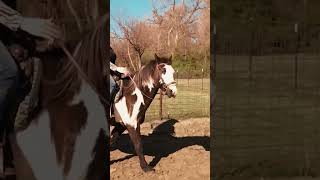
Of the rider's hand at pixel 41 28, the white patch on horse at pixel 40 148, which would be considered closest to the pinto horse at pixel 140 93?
the white patch on horse at pixel 40 148

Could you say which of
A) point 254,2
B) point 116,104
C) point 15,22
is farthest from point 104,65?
point 116,104

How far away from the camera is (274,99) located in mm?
5582

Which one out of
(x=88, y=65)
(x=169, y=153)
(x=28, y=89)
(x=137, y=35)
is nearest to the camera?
(x=28, y=89)

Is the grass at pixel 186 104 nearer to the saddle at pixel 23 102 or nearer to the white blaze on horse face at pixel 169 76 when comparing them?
the white blaze on horse face at pixel 169 76

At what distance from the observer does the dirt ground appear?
6.41m

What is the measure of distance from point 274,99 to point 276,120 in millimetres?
289

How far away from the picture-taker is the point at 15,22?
3.18 m

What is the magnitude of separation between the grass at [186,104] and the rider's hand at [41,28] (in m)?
7.27

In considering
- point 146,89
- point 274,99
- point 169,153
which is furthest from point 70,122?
point 169,153

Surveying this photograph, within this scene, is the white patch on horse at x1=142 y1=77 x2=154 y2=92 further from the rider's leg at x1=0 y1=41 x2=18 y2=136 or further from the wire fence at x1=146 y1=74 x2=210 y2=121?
the rider's leg at x1=0 y1=41 x2=18 y2=136

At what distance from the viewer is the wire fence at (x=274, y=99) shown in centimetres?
505

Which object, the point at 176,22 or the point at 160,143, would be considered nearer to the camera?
the point at 160,143

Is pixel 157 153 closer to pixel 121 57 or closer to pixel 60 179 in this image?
pixel 60 179

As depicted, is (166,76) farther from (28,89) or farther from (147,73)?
(28,89)
